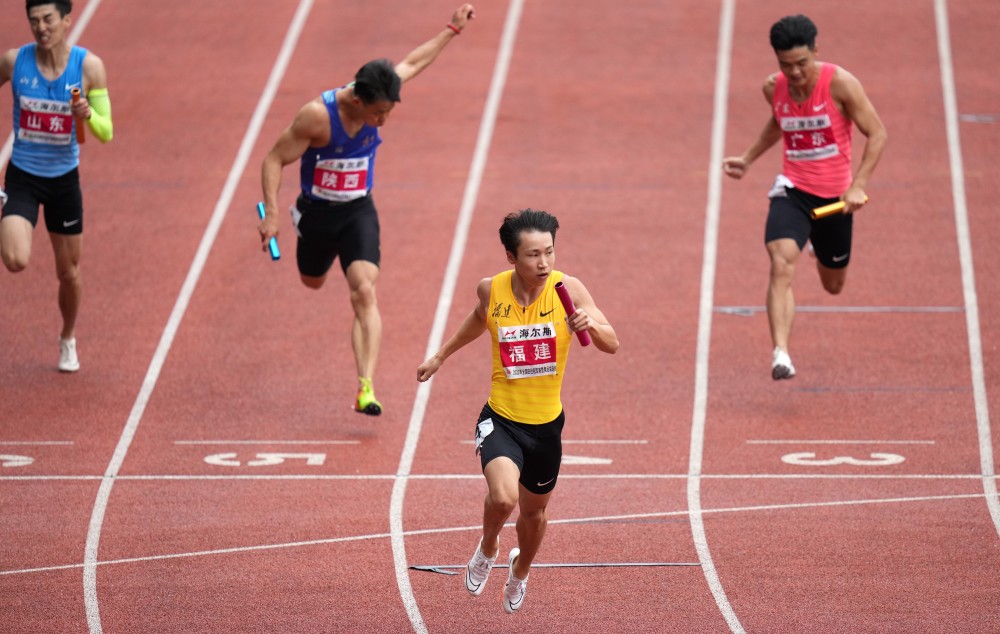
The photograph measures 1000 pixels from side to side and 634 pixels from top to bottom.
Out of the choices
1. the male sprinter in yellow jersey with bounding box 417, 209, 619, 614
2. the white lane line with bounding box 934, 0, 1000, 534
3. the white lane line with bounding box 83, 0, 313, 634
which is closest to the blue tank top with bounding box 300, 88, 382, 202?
the white lane line with bounding box 83, 0, 313, 634

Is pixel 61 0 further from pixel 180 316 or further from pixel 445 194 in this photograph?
pixel 445 194

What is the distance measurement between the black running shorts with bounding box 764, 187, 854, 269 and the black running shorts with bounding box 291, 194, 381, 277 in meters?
2.18

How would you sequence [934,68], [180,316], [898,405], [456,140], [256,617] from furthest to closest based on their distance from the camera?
[934,68] < [456,140] < [180,316] < [898,405] < [256,617]

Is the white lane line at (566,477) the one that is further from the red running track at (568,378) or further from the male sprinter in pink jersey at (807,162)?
the male sprinter in pink jersey at (807,162)

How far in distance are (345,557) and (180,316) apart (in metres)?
3.78

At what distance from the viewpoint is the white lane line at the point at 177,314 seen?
20.3 ft

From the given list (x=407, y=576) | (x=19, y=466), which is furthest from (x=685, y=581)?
(x=19, y=466)

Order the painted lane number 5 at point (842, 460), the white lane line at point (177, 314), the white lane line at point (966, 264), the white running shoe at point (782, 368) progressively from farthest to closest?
the white running shoe at point (782, 368), the painted lane number 5 at point (842, 460), the white lane line at point (966, 264), the white lane line at point (177, 314)

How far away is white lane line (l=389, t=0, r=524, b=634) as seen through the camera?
245 inches

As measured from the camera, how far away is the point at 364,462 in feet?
24.9

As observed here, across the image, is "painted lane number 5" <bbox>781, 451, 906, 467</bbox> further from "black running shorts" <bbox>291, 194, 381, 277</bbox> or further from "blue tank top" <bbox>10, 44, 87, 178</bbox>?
"blue tank top" <bbox>10, 44, 87, 178</bbox>

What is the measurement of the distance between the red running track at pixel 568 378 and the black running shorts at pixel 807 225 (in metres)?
0.92

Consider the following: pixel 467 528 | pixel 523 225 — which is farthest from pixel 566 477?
pixel 523 225

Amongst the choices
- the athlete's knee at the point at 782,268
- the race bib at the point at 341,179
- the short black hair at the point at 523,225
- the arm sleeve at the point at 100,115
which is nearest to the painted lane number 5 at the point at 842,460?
the athlete's knee at the point at 782,268
